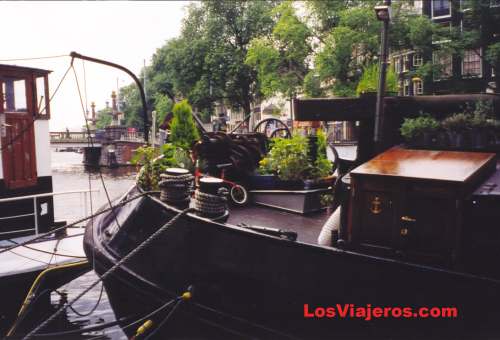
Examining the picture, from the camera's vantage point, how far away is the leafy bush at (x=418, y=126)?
514 cm

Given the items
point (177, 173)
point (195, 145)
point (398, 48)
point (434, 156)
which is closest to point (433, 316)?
point (434, 156)

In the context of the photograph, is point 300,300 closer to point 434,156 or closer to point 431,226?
point 431,226

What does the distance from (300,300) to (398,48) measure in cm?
2907

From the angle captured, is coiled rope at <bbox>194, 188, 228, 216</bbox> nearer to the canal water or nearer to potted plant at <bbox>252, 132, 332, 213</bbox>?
potted plant at <bbox>252, 132, 332, 213</bbox>

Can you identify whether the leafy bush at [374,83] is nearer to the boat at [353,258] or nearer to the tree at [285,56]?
the boat at [353,258]

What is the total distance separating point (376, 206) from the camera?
4.24 meters

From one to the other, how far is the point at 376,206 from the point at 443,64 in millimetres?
28683

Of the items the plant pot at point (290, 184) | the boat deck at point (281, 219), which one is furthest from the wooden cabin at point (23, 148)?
the plant pot at point (290, 184)

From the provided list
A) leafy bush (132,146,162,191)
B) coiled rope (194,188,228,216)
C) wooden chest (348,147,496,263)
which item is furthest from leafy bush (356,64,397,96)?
leafy bush (132,146,162,191)

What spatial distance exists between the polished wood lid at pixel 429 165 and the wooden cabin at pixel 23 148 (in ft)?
28.7

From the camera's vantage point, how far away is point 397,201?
13.6 feet

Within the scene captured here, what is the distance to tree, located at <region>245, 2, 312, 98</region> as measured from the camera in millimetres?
33188

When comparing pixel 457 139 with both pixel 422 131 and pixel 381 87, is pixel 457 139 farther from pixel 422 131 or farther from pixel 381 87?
pixel 381 87

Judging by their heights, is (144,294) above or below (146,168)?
below
